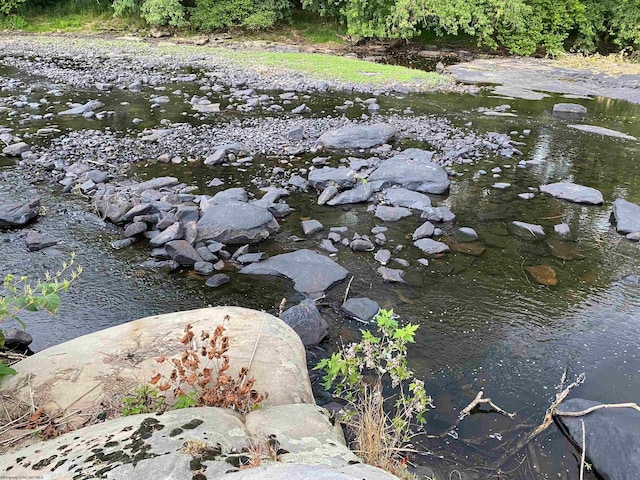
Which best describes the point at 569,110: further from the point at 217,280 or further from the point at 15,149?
the point at 15,149

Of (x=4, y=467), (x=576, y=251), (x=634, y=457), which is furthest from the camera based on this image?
(x=576, y=251)

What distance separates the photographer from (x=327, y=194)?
8156mm

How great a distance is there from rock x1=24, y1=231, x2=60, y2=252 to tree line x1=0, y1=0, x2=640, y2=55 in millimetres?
20210

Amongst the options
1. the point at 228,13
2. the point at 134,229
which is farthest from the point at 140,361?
the point at 228,13

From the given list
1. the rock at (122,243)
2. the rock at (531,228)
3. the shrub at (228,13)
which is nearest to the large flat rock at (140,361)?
the rock at (122,243)

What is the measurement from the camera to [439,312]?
5492mm

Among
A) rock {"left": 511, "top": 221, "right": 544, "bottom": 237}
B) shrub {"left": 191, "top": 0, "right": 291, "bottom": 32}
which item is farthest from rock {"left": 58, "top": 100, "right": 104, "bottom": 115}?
shrub {"left": 191, "top": 0, "right": 291, "bottom": 32}

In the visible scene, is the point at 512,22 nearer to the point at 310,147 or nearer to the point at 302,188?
the point at 310,147

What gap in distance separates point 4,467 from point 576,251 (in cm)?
657

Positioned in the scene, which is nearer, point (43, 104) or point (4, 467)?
point (4, 467)

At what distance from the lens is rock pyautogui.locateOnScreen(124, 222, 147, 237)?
6.78 m

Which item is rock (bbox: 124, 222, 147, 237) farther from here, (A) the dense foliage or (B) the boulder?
(A) the dense foliage

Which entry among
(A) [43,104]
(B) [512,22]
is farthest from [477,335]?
(B) [512,22]

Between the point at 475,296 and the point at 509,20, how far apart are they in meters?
21.4
